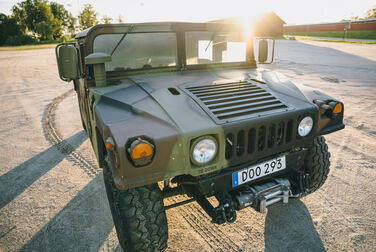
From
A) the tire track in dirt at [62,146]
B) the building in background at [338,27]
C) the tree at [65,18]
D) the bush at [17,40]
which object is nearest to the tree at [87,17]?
the bush at [17,40]

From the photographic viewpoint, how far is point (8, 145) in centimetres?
460

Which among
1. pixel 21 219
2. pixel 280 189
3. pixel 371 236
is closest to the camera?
pixel 280 189

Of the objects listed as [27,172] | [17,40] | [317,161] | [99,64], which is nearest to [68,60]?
[99,64]

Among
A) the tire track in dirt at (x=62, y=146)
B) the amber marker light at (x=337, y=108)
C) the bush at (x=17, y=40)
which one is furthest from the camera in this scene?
the bush at (x=17, y=40)

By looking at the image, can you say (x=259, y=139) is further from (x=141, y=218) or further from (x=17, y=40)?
(x=17, y=40)

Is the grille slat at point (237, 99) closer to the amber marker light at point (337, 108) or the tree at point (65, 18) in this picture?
the amber marker light at point (337, 108)

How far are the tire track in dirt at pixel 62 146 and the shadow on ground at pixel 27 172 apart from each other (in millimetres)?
85

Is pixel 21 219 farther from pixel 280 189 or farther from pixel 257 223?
pixel 280 189

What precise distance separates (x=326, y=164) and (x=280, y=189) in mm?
815

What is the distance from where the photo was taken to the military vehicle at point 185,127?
5.86 ft

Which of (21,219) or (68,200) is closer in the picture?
(21,219)

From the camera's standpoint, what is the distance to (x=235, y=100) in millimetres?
2279

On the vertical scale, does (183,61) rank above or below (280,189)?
above

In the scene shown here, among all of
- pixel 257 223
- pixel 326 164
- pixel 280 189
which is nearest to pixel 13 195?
pixel 257 223
